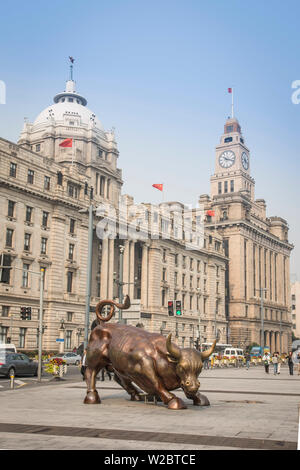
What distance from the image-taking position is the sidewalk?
9.06 metres

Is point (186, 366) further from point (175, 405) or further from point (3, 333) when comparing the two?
point (3, 333)

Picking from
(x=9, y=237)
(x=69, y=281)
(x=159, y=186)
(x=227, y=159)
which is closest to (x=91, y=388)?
(x=9, y=237)

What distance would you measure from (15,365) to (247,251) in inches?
3619

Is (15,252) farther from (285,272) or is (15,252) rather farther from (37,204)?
(285,272)

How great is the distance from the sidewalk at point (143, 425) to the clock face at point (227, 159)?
438 ft

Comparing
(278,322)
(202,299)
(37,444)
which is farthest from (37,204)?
(278,322)

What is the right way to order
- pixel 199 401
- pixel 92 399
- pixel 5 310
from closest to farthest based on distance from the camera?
pixel 199 401 < pixel 92 399 < pixel 5 310

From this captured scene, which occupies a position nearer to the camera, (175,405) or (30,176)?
(175,405)

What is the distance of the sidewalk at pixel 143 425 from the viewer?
906 cm

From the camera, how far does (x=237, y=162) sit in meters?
146

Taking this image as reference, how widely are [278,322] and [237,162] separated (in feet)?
149

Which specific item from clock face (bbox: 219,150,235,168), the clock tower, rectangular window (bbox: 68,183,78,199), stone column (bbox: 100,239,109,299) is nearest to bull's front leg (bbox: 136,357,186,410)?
rectangular window (bbox: 68,183,78,199)

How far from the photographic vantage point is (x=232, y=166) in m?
146

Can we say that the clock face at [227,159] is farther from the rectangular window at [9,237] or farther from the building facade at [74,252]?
the rectangular window at [9,237]
